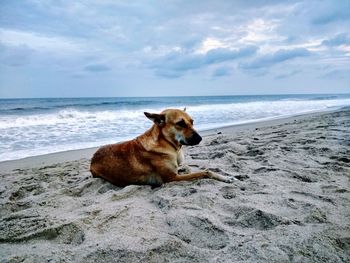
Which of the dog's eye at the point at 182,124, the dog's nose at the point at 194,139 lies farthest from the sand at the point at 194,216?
the dog's eye at the point at 182,124

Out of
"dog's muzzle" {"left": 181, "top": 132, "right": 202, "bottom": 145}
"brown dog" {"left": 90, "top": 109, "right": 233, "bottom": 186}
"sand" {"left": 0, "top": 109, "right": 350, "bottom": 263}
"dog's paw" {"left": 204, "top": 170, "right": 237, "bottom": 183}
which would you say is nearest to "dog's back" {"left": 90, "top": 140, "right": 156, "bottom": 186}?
"brown dog" {"left": 90, "top": 109, "right": 233, "bottom": 186}

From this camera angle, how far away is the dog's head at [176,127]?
4387 mm

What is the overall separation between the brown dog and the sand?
0.18 meters

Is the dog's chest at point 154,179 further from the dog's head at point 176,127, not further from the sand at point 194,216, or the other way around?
the dog's head at point 176,127

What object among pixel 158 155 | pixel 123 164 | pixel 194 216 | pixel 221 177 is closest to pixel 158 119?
pixel 158 155

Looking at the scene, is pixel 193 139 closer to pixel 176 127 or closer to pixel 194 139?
pixel 194 139

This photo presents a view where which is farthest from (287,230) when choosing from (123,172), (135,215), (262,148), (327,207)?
(262,148)

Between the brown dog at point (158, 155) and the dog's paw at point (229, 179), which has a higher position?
the brown dog at point (158, 155)

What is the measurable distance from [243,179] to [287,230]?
5.53ft

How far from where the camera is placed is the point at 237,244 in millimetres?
2484

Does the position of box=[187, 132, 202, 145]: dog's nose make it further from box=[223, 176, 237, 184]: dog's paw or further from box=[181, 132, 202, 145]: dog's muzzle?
box=[223, 176, 237, 184]: dog's paw

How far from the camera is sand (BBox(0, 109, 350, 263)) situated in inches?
95.2

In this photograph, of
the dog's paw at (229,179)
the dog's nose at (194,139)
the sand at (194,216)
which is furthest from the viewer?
the dog's nose at (194,139)

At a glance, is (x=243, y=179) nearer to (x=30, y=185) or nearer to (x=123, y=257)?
(x=123, y=257)
